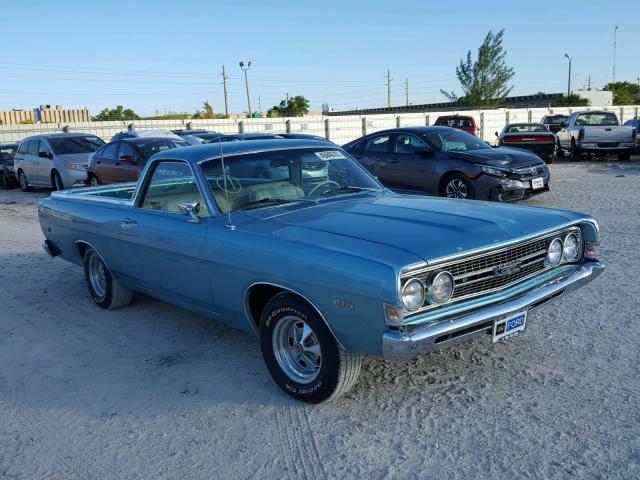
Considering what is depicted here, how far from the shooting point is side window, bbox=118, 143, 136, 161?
43.3ft

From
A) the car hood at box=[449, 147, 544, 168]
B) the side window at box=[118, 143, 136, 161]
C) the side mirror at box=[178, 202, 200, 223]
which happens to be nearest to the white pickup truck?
the car hood at box=[449, 147, 544, 168]

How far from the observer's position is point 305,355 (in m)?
3.83

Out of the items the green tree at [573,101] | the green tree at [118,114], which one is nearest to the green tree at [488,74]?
the green tree at [573,101]

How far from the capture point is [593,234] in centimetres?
433

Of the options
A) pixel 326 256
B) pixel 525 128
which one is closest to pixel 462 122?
pixel 525 128

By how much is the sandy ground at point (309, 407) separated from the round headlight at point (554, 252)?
68 cm

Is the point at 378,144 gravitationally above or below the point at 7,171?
above

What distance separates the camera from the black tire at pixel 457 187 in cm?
1027

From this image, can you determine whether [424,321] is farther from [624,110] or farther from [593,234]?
[624,110]

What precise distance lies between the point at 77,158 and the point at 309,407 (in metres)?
13.7

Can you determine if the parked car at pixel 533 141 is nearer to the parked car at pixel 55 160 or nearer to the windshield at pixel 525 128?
the windshield at pixel 525 128

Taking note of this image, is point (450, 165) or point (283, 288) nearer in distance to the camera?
point (283, 288)

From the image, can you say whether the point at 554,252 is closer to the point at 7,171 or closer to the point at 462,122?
the point at 7,171

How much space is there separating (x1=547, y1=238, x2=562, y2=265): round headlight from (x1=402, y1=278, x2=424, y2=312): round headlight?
1225 millimetres
